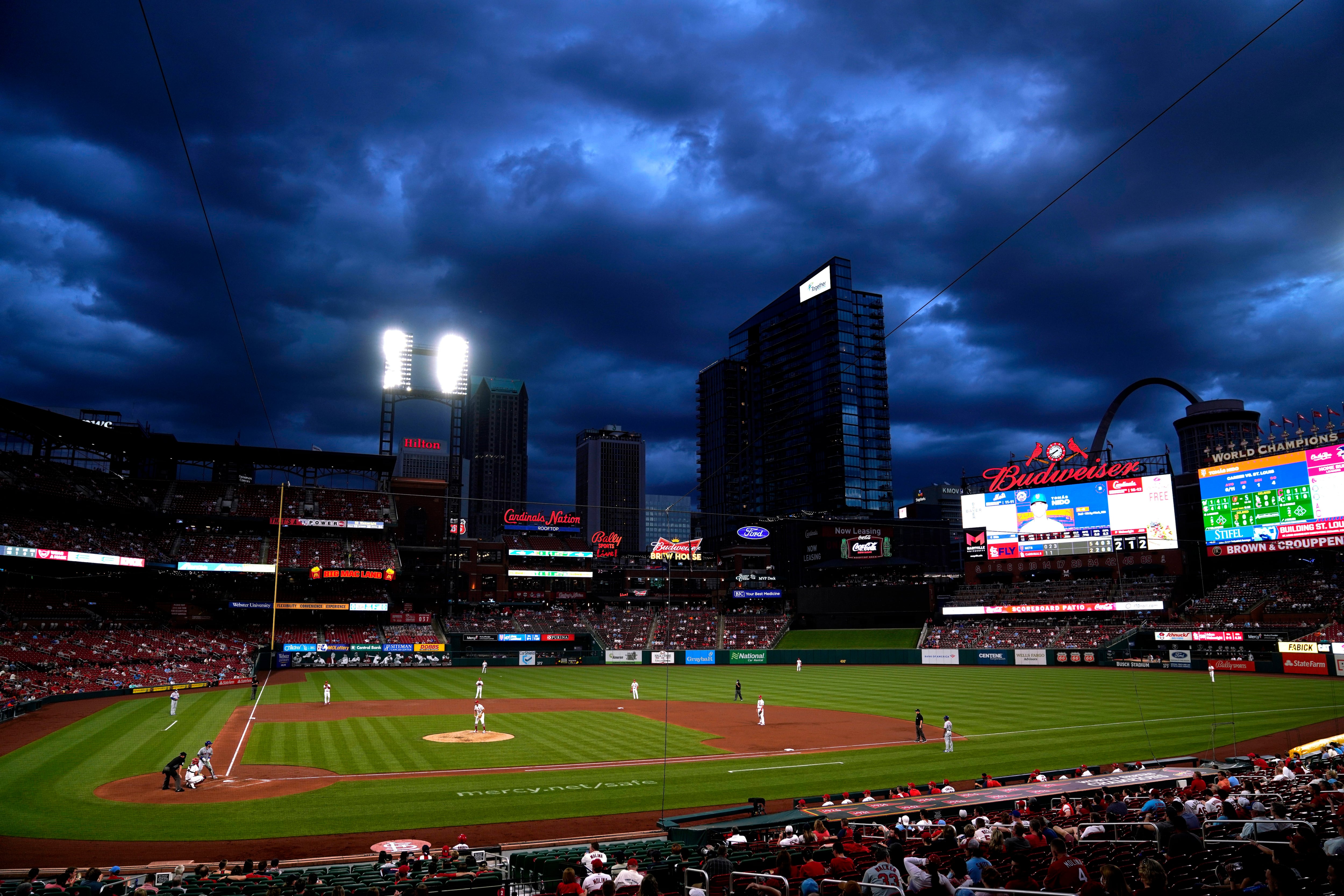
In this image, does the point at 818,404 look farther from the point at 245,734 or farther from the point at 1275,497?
the point at 245,734

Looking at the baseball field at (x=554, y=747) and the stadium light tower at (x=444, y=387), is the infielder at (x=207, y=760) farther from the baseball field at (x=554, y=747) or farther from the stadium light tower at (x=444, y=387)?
the stadium light tower at (x=444, y=387)

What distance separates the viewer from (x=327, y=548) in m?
82.2

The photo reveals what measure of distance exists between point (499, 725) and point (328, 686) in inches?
567

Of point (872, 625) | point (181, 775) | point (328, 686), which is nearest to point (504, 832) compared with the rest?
point (181, 775)

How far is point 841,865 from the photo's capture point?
11.7 meters

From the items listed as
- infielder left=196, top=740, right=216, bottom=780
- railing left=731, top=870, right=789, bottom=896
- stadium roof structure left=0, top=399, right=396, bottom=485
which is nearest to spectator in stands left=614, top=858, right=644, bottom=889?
railing left=731, top=870, right=789, bottom=896

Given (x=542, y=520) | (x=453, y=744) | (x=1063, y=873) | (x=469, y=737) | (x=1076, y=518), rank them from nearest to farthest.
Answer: (x=1063, y=873) → (x=453, y=744) → (x=469, y=737) → (x=1076, y=518) → (x=542, y=520)

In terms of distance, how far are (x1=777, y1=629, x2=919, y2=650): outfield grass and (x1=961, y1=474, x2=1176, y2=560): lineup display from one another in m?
12.6

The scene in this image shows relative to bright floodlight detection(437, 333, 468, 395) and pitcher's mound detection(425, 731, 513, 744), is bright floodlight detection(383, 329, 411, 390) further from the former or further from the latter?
pitcher's mound detection(425, 731, 513, 744)

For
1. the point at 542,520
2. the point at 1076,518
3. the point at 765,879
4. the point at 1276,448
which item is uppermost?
the point at 1276,448

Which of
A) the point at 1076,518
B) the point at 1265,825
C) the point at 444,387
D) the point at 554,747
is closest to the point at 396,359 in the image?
the point at 444,387

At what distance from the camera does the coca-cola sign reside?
10550 cm

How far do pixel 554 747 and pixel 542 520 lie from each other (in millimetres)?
76103

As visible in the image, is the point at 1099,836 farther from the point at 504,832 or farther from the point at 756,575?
the point at 756,575
